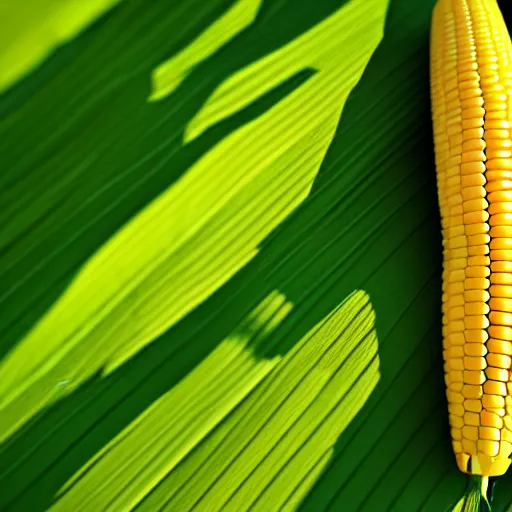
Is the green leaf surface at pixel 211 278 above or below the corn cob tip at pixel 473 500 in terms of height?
above

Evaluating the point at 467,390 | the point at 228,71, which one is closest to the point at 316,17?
the point at 228,71

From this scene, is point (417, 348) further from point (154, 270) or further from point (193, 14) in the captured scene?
point (193, 14)

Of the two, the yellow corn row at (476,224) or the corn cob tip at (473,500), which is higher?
the yellow corn row at (476,224)

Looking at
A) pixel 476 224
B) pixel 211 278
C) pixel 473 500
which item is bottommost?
pixel 473 500

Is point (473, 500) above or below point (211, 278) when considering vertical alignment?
below

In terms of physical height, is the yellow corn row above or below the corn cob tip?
above
